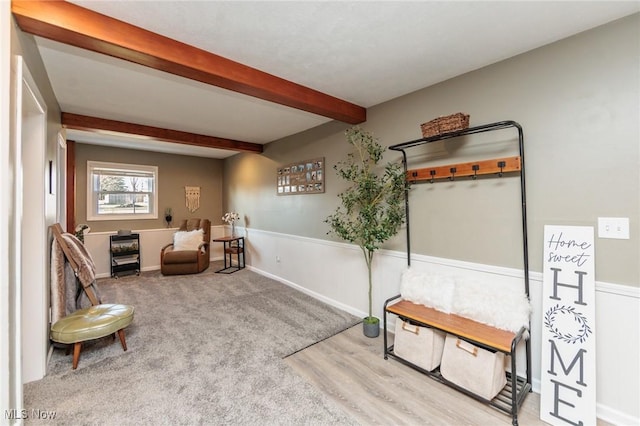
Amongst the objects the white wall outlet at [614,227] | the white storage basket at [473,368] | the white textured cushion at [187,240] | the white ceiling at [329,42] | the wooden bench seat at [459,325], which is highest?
the white ceiling at [329,42]

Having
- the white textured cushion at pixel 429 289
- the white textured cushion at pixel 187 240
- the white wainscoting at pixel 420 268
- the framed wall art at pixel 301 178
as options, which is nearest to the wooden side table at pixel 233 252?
the white wainscoting at pixel 420 268

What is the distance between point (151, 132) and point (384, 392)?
4.31m

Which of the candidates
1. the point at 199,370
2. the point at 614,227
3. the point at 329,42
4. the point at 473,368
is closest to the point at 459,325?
the point at 473,368

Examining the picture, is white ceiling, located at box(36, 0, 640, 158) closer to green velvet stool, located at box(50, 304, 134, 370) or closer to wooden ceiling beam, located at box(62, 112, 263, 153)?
wooden ceiling beam, located at box(62, 112, 263, 153)

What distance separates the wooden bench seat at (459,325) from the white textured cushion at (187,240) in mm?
4297

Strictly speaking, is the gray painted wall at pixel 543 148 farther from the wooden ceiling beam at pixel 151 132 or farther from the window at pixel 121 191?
the window at pixel 121 191

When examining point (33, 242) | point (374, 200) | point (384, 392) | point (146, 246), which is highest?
point (374, 200)

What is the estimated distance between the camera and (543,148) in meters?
1.97

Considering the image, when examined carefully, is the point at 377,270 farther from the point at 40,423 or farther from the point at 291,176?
the point at 40,423

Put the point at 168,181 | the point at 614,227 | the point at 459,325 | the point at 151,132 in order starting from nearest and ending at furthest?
the point at 614,227
the point at 459,325
the point at 151,132
the point at 168,181

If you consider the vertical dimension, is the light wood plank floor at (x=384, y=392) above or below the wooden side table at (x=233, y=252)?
below

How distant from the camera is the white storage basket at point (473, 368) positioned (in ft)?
6.07

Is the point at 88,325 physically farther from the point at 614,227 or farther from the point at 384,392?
the point at 614,227

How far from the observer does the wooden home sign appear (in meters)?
1.68
